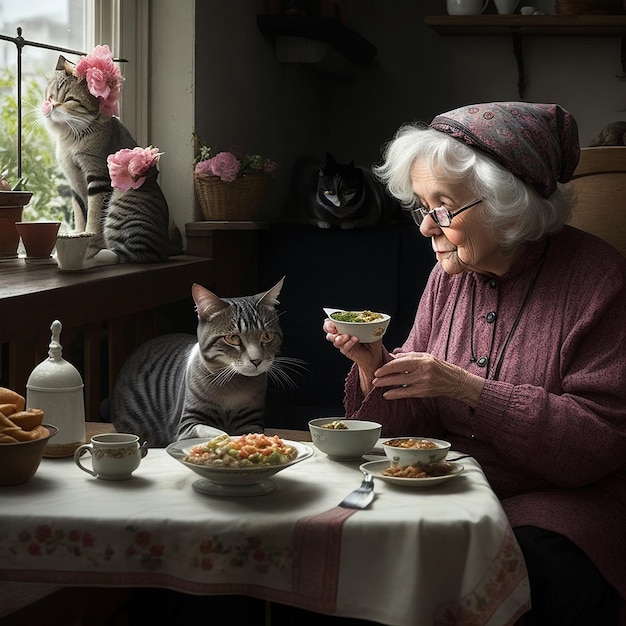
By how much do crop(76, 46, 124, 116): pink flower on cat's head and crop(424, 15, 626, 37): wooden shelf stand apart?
6.49 ft

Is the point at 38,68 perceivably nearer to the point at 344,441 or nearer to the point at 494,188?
the point at 494,188

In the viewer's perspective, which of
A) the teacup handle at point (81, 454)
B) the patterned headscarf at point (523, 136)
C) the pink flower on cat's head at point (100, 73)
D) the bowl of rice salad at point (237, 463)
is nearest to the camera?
the bowl of rice salad at point (237, 463)

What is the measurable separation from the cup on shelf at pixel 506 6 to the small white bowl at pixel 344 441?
122 inches

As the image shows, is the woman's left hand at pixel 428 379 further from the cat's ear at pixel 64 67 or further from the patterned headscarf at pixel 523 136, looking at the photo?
the cat's ear at pixel 64 67

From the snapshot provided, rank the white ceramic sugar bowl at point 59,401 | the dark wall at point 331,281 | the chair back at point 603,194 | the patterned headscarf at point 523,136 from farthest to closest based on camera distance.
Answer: the dark wall at point 331,281
the chair back at point 603,194
the patterned headscarf at point 523,136
the white ceramic sugar bowl at point 59,401

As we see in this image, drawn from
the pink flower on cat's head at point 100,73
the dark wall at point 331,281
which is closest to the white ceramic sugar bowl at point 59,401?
the pink flower on cat's head at point 100,73

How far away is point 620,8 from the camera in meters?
4.25

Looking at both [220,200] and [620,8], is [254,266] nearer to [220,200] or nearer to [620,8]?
[220,200]

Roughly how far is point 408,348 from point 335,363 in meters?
1.32

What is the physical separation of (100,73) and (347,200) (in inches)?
48.8

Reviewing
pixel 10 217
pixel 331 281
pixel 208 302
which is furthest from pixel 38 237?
pixel 331 281

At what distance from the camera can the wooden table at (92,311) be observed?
206cm

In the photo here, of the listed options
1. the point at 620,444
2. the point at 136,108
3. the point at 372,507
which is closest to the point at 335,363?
the point at 136,108

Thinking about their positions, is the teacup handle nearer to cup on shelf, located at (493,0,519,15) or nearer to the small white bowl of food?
the small white bowl of food
